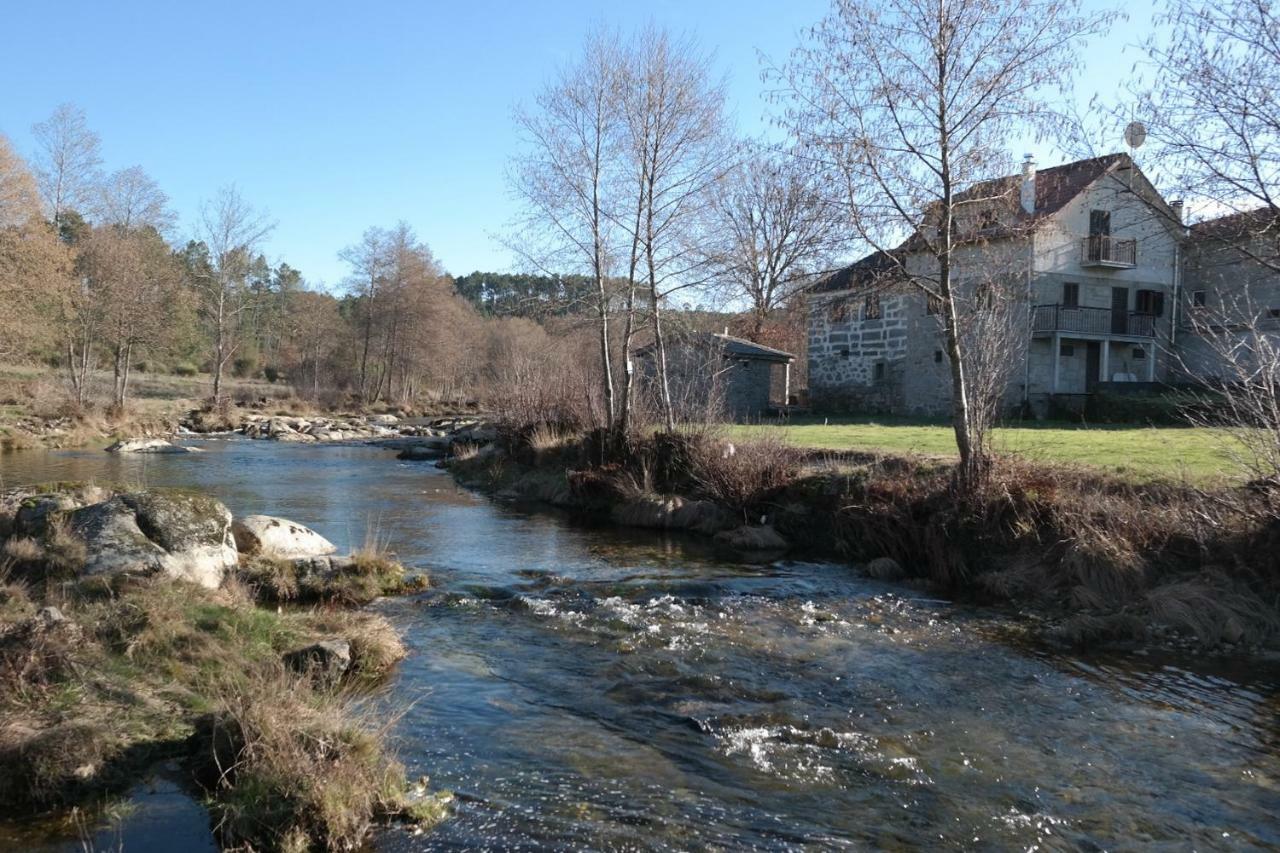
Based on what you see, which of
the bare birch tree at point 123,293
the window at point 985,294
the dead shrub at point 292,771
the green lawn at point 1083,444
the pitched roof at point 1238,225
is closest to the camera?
the dead shrub at point 292,771

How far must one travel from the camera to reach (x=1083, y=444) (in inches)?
658

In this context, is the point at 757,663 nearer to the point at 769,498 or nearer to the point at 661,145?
the point at 769,498

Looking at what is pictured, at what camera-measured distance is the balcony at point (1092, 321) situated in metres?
30.1

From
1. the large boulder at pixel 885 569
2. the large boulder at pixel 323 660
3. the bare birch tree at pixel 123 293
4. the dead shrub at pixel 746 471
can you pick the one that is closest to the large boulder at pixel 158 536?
the large boulder at pixel 323 660

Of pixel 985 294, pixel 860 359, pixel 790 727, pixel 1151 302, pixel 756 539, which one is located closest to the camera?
pixel 790 727

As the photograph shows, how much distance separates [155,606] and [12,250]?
2971 cm

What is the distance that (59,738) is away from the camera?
17.1 ft

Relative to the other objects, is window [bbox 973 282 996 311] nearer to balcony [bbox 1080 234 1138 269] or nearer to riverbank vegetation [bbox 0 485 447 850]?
riverbank vegetation [bbox 0 485 447 850]

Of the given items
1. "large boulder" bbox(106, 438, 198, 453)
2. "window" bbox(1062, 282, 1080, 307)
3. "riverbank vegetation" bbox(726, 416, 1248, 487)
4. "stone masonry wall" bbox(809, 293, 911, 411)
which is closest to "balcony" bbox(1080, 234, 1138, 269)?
"window" bbox(1062, 282, 1080, 307)

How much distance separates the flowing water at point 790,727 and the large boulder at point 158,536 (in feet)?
6.89

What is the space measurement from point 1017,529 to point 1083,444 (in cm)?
615

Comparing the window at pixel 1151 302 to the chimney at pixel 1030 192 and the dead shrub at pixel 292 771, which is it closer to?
the chimney at pixel 1030 192

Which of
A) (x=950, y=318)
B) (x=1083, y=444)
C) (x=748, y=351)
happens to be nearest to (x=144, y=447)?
(x=748, y=351)

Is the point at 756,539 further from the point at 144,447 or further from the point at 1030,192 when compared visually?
the point at 144,447
